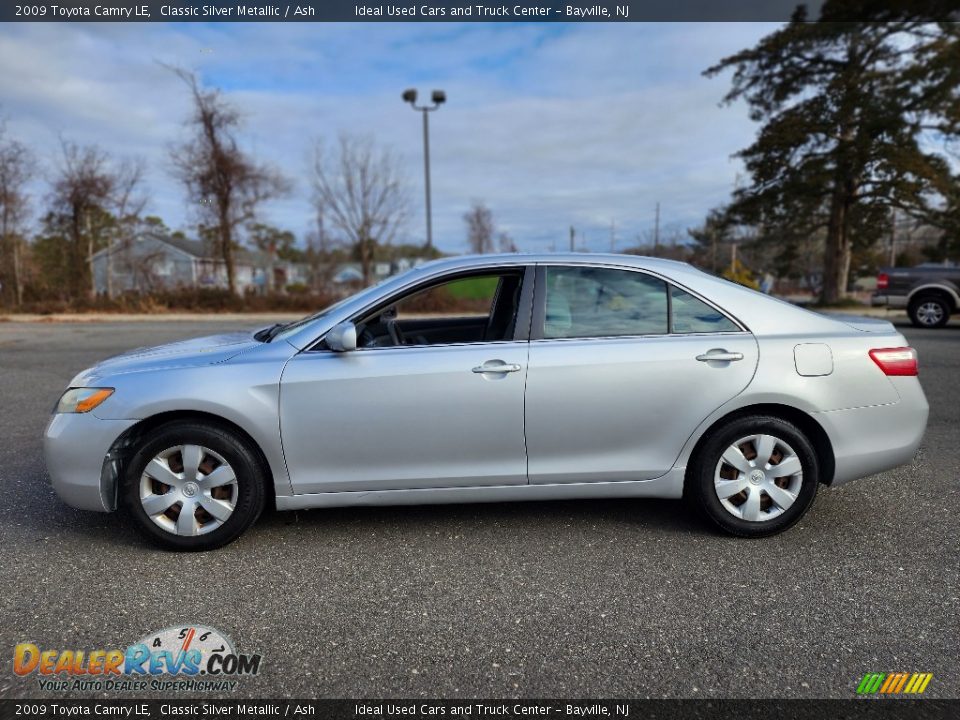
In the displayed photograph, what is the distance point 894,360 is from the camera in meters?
3.37

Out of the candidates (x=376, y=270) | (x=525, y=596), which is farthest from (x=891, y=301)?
(x=376, y=270)

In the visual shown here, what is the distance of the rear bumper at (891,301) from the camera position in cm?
1456

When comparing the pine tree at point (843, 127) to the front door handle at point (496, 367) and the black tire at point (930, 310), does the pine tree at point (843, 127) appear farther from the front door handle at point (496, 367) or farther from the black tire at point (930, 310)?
the front door handle at point (496, 367)

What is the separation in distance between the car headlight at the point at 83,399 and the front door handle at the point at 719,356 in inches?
123

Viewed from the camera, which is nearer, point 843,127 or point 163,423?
point 163,423

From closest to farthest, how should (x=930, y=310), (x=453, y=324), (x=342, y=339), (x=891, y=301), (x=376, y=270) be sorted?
(x=342, y=339), (x=453, y=324), (x=930, y=310), (x=891, y=301), (x=376, y=270)

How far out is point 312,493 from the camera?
3.21 meters

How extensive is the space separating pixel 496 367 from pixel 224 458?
4.87ft

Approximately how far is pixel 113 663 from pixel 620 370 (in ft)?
8.50

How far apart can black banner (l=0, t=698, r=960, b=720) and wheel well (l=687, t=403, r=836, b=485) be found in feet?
4.62

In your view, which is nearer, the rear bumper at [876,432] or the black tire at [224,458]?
the black tire at [224,458]

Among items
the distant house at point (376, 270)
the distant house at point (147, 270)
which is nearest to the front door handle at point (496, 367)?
the distant house at point (376, 270)

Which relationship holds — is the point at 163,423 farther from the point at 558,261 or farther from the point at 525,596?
the point at 558,261

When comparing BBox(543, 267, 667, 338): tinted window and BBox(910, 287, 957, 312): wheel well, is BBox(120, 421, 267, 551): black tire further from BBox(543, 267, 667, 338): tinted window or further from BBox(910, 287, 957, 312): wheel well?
BBox(910, 287, 957, 312): wheel well
